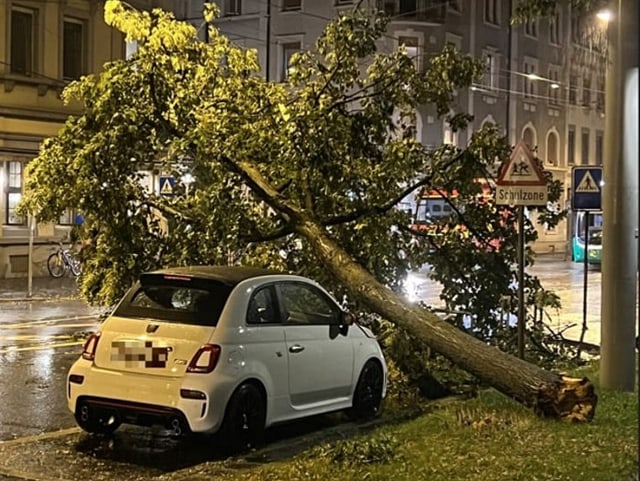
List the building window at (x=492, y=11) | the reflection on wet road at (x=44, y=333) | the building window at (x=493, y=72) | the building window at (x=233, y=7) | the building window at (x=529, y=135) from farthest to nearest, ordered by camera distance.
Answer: the building window at (x=529, y=135) → the building window at (x=493, y=72) → the building window at (x=492, y=11) → the building window at (x=233, y=7) → the reflection on wet road at (x=44, y=333)

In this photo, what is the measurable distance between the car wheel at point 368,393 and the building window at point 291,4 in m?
36.5

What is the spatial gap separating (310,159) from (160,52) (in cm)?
230

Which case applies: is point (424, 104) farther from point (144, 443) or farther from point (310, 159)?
point (144, 443)

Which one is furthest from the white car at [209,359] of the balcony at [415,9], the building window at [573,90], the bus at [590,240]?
the building window at [573,90]

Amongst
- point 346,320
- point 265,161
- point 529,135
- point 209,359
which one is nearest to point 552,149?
point 529,135

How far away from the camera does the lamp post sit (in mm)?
10039

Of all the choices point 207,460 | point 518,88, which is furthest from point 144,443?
point 518,88

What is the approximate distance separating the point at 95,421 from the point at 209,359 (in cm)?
141

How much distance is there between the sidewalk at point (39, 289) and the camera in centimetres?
2314

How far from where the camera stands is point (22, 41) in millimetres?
28766

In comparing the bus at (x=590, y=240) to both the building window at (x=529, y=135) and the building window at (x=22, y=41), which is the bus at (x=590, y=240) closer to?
the building window at (x=529, y=135)

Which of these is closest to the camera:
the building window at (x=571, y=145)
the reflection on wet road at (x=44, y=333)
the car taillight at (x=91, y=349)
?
the car taillight at (x=91, y=349)

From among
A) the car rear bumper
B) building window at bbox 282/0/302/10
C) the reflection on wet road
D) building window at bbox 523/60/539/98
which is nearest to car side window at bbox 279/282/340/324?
the car rear bumper

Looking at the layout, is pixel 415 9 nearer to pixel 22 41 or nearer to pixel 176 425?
pixel 22 41
